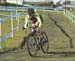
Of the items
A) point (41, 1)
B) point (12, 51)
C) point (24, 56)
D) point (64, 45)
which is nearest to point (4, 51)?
point (12, 51)

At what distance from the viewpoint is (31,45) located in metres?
11.7

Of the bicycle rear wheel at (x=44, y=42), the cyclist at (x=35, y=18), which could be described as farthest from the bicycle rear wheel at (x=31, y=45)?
the bicycle rear wheel at (x=44, y=42)

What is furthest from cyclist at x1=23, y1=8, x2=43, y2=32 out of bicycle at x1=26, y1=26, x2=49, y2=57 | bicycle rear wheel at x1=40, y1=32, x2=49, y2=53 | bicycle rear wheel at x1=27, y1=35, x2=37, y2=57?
bicycle rear wheel at x1=40, y1=32, x2=49, y2=53

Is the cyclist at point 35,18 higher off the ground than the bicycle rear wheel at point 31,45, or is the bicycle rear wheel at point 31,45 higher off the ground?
the cyclist at point 35,18

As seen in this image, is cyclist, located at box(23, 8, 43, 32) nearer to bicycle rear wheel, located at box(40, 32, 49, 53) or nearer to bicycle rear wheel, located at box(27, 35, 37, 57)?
bicycle rear wheel, located at box(27, 35, 37, 57)

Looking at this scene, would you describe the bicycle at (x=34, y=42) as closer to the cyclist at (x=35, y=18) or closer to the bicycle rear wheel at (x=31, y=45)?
the bicycle rear wheel at (x=31, y=45)

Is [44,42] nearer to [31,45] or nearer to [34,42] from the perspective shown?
[34,42]

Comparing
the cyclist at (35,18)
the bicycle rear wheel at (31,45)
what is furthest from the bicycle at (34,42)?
the cyclist at (35,18)

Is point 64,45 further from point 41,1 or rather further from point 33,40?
point 41,1

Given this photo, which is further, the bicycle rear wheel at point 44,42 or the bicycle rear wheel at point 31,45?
the bicycle rear wheel at point 44,42

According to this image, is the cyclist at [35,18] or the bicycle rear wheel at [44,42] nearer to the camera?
the cyclist at [35,18]

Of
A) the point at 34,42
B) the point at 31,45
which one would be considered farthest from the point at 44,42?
the point at 31,45

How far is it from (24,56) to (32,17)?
1361mm

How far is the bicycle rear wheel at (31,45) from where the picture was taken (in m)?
11.7
